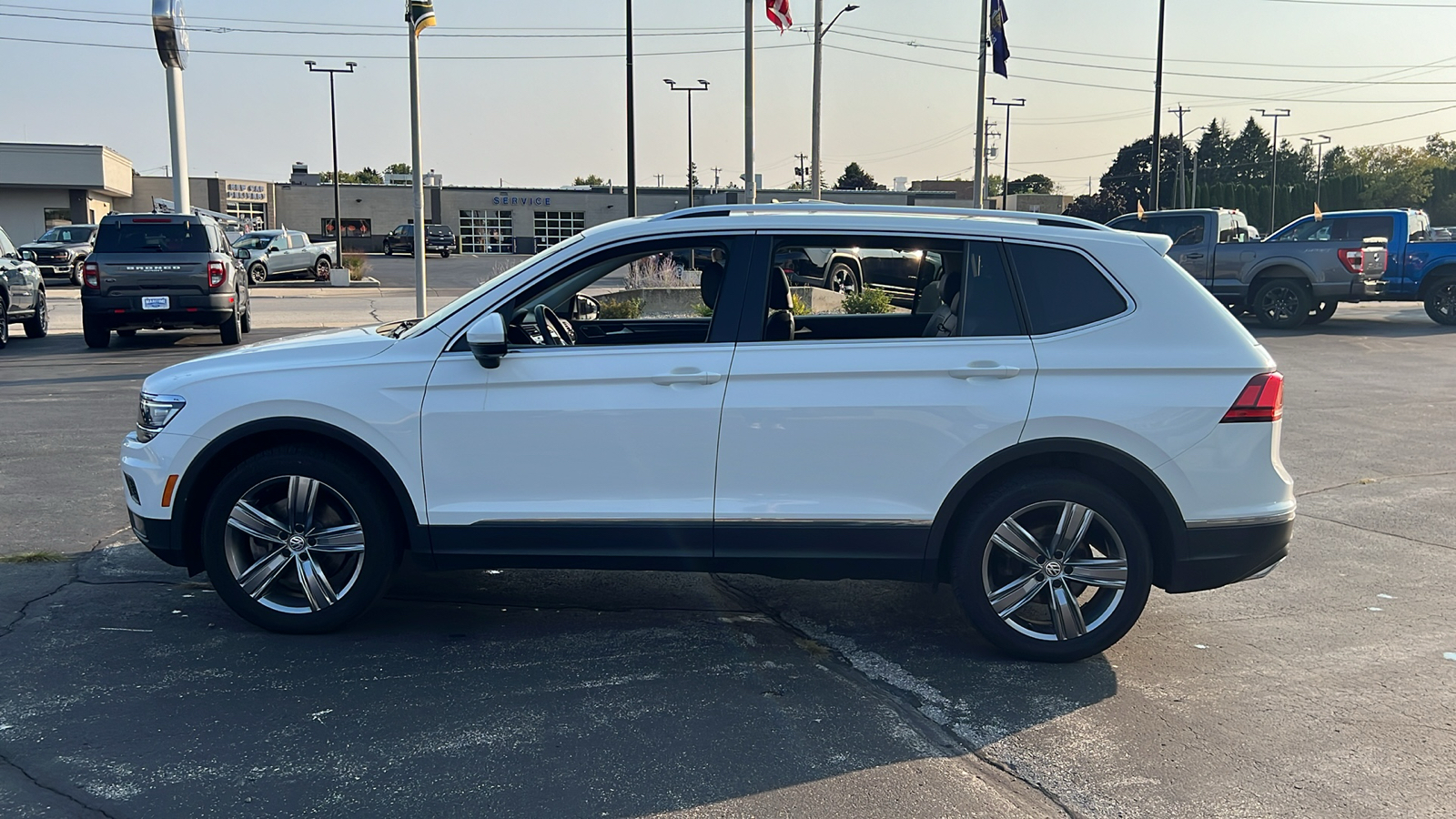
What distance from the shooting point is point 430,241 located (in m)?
62.3

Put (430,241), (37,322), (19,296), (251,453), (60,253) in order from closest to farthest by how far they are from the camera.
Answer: (251,453), (19,296), (37,322), (60,253), (430,241)

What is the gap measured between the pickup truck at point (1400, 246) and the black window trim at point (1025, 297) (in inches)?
697

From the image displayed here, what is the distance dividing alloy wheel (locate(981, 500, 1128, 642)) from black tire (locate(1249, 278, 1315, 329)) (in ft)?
58.2

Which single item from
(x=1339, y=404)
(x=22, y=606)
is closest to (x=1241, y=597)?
(x=22, y=606)

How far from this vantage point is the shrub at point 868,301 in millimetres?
5785

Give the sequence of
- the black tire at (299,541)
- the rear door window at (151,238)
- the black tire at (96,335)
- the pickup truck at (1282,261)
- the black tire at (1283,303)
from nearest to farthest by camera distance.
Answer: the black tire at (299,541) → the rear door window at (151,238) → the black tire at (96,335) → the pickup truck at (1282,261) → the black tire at (1283,303)

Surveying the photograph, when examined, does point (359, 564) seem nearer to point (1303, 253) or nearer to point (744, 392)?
point (744, 392)

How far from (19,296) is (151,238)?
2.81m

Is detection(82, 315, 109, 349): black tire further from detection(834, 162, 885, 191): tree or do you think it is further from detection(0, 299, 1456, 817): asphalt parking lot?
detection(834, 162, 885, 191): tree

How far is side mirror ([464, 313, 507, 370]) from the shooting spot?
4.47m

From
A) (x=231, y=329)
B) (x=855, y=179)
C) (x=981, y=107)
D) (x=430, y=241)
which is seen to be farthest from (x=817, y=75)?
(x=855, y=179)

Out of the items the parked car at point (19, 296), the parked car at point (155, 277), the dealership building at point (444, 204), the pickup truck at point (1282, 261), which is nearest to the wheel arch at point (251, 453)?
the parked car at point (155, 277)

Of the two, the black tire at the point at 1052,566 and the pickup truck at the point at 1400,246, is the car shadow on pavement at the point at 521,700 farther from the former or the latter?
the pickup truck at the point at 1400,246

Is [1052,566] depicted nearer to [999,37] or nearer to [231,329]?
[231,329]
